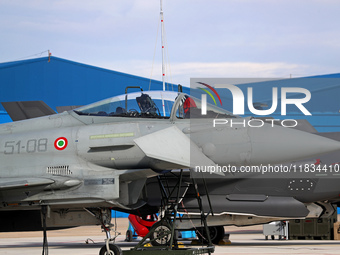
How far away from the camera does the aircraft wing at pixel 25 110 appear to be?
15938 millimetres

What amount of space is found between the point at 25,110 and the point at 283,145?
9.26m

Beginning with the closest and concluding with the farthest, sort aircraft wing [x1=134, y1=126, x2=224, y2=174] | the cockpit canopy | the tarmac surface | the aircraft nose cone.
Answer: the aircraft nose cone
aircraft wing [x1=134, y1=126, x2=224, y2=174]
the cockpit canopy
the tarmac surface

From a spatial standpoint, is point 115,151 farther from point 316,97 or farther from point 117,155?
point 316,97

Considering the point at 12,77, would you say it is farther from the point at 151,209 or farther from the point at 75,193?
the point at 75,193

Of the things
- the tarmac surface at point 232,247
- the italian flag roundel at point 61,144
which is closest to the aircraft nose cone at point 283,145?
the italian flag roundel at point 61,144

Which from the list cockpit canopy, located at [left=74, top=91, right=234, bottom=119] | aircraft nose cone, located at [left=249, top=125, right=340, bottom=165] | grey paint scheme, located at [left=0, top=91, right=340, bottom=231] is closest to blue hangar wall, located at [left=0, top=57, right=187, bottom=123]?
cockpit canopy, located at [left=74, top=91, right=234, bottom=119]

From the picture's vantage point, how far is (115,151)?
31.0ft

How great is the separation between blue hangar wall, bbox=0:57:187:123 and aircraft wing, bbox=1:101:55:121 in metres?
15.4

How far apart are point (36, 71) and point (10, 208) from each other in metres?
22.8

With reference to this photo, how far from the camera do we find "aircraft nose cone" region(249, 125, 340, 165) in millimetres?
8750

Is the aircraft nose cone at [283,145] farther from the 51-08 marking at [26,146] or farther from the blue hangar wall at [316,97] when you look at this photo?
the blue hangar wall at [316,97]

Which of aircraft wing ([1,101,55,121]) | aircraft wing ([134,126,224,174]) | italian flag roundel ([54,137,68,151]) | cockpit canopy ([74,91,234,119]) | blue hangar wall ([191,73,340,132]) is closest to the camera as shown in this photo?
aircraft wing ([134,126,224,174])

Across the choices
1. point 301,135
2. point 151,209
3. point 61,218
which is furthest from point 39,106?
point 301,135

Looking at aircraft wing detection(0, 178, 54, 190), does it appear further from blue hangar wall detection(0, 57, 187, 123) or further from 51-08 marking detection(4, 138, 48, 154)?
blue hangar wall detection(0, 57, 187, 123)
